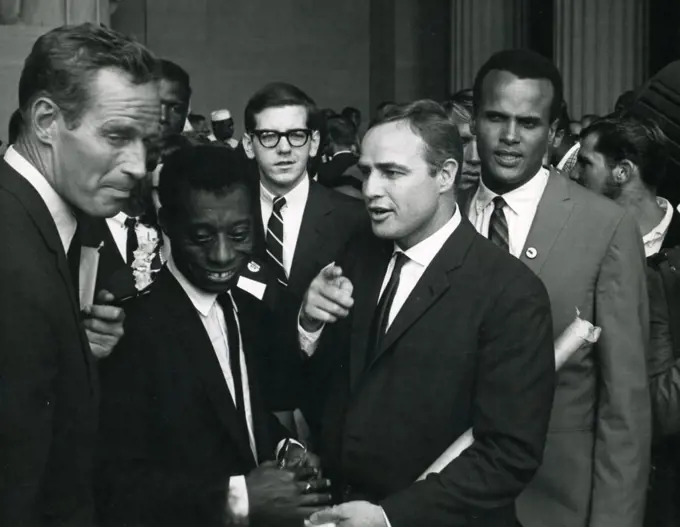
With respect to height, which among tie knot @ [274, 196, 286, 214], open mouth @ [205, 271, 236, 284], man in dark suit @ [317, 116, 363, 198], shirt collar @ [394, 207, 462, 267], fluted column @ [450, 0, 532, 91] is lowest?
man in dark suit @ [317, 116, 363, 198]

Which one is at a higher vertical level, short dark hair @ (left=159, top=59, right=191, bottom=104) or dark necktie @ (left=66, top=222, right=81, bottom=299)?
short dark hair @ (left=159, top=59, right=191, bottom=104)

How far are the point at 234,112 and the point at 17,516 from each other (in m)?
13.7

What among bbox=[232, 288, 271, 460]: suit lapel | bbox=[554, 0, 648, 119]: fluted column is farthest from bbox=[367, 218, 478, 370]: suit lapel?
bbox=[554, 0, 648, 119]: fluted column

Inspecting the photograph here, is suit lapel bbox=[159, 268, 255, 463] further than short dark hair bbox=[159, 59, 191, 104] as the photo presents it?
No

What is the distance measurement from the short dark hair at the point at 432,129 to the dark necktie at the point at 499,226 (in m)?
0.53

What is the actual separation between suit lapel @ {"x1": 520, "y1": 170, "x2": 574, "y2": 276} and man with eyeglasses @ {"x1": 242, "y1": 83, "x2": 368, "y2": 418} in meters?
1.23

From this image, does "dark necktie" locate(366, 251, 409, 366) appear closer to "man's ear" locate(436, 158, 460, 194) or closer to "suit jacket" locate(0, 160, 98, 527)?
"man's ear" locate(436, 158, 460, 194)

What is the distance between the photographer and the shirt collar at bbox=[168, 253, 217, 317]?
2766 millimetres

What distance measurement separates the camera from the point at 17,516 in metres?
1.98

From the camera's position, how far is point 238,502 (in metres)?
2.58

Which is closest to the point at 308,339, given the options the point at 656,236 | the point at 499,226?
the point at 499,226

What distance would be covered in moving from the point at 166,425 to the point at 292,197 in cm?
232

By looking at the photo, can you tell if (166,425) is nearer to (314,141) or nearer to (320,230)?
(320,230)

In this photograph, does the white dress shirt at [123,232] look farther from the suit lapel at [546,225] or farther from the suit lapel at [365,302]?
the suit lapel at [546,225]
